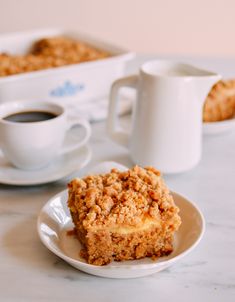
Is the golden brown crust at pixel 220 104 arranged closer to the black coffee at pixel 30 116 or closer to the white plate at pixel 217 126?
the white plate at pixel 217 126

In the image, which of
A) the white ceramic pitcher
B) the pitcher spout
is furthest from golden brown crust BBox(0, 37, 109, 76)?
the pitcher spout

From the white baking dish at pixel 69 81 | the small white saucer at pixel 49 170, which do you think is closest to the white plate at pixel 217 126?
the small white saucer at pixel 49 170

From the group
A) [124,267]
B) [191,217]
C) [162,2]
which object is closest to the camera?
[124,267]

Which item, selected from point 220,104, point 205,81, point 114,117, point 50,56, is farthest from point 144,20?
point 205,81

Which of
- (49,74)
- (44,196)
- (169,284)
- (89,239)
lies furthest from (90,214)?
(49,74)

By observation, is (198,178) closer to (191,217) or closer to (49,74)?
(191,217)

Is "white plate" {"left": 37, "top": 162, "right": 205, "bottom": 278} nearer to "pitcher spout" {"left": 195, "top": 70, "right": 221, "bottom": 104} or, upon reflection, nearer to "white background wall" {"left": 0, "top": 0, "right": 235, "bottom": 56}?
"pitcher spout" {"left": 195, "top": 70, "right": 221, "bottom": 104}
